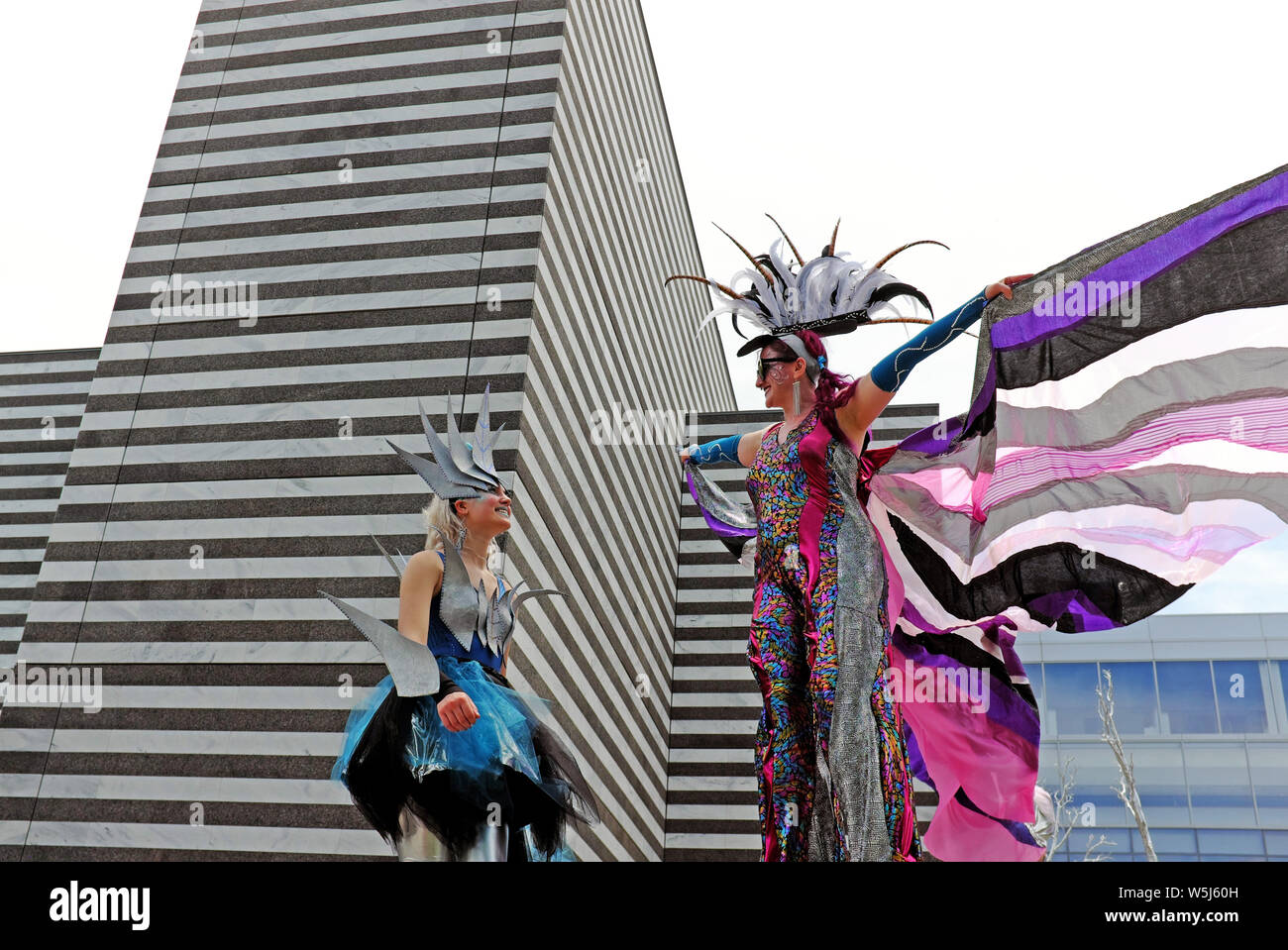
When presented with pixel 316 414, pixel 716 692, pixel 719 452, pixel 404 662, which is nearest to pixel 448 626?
pixel 404 662

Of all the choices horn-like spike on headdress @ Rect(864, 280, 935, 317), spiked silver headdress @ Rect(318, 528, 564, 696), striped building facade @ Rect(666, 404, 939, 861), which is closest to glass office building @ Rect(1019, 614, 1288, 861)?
striped building facade @ Rect(666, 404, 939, 861)

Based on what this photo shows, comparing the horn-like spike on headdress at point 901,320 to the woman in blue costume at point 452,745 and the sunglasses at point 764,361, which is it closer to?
the sunglasses at point 764,361

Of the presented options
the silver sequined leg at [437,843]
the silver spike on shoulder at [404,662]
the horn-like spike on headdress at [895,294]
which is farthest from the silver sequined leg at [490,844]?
the horn-like spike on headdress at [895,294]

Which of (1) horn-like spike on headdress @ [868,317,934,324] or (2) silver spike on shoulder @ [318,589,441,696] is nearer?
(2) silver spike on shoulder @ [318,589,441,696]

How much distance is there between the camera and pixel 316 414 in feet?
21.5

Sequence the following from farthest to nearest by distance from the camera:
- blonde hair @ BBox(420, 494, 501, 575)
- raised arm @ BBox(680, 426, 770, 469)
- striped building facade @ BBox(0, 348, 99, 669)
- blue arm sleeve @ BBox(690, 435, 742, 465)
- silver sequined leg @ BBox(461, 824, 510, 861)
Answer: striped building facade @ BBox(0, 348, 99, 669), blue arm sleeve @ BBox(690, 435, 742, 465), raised arm @ BBox(680, 426, 770, 469), blonde hair @ BBox(420, 494, 501, 575), silver sequined leg @ BBox(461, 824, 510, 861)

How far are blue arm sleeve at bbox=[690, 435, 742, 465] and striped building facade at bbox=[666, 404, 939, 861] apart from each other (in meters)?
4.07

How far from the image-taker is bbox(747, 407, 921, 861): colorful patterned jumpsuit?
11.1 ft

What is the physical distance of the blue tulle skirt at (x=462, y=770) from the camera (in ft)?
10.9

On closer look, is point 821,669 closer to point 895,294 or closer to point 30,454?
point 895,294

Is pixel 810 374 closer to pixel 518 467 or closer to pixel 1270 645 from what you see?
pixel 518 467

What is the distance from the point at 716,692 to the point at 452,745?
6.45 metres

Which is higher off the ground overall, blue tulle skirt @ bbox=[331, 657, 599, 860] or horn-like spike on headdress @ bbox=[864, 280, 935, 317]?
horn-like spike on headdress @ bbox=[864, 280, 935, 317]

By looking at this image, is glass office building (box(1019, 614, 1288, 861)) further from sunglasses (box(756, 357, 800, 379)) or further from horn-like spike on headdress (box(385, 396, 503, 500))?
horn-like spike on headdress (box(385, 396, 503, 500))
